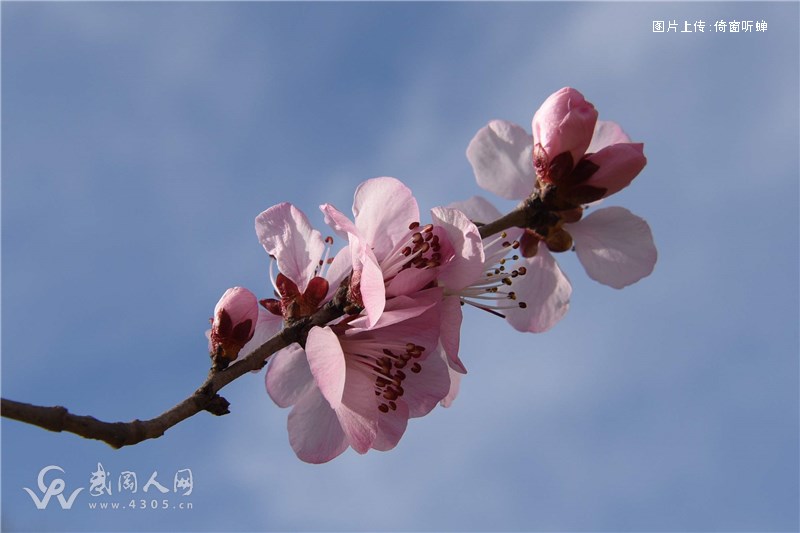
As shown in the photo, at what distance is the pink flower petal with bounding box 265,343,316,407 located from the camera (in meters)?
1.72

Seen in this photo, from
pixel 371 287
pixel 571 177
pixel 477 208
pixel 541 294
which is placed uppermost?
pixel 477 208

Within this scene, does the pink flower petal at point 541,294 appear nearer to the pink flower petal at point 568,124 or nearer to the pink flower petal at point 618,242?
the pink flower petal at point 618,242

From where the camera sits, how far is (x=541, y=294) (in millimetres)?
2064

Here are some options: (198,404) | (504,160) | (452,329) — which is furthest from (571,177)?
(198,404)

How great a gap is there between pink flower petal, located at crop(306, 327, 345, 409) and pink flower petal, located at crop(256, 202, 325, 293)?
0.90 feet

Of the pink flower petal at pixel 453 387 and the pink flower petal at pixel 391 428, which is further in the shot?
the pink flower petal at pixel 453 387

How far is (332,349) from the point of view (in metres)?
1.35

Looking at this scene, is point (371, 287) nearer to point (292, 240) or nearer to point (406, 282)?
point (406, 282)

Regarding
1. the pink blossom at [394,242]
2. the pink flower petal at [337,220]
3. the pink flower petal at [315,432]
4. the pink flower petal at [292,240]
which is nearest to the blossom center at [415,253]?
the pink blossom at [394,242]

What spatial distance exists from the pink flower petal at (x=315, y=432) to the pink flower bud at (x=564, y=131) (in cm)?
73

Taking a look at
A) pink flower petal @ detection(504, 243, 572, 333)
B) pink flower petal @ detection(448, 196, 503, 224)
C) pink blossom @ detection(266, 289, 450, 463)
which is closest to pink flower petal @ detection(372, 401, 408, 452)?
pink blossom @ detection(266, 289, 450, 463)

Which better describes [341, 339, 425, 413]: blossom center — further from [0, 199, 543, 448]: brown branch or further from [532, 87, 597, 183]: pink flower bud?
[532, 87, 597, 183]: pink flower bud

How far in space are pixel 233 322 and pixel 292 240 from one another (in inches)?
9.0

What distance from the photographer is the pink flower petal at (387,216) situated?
4.91ft
